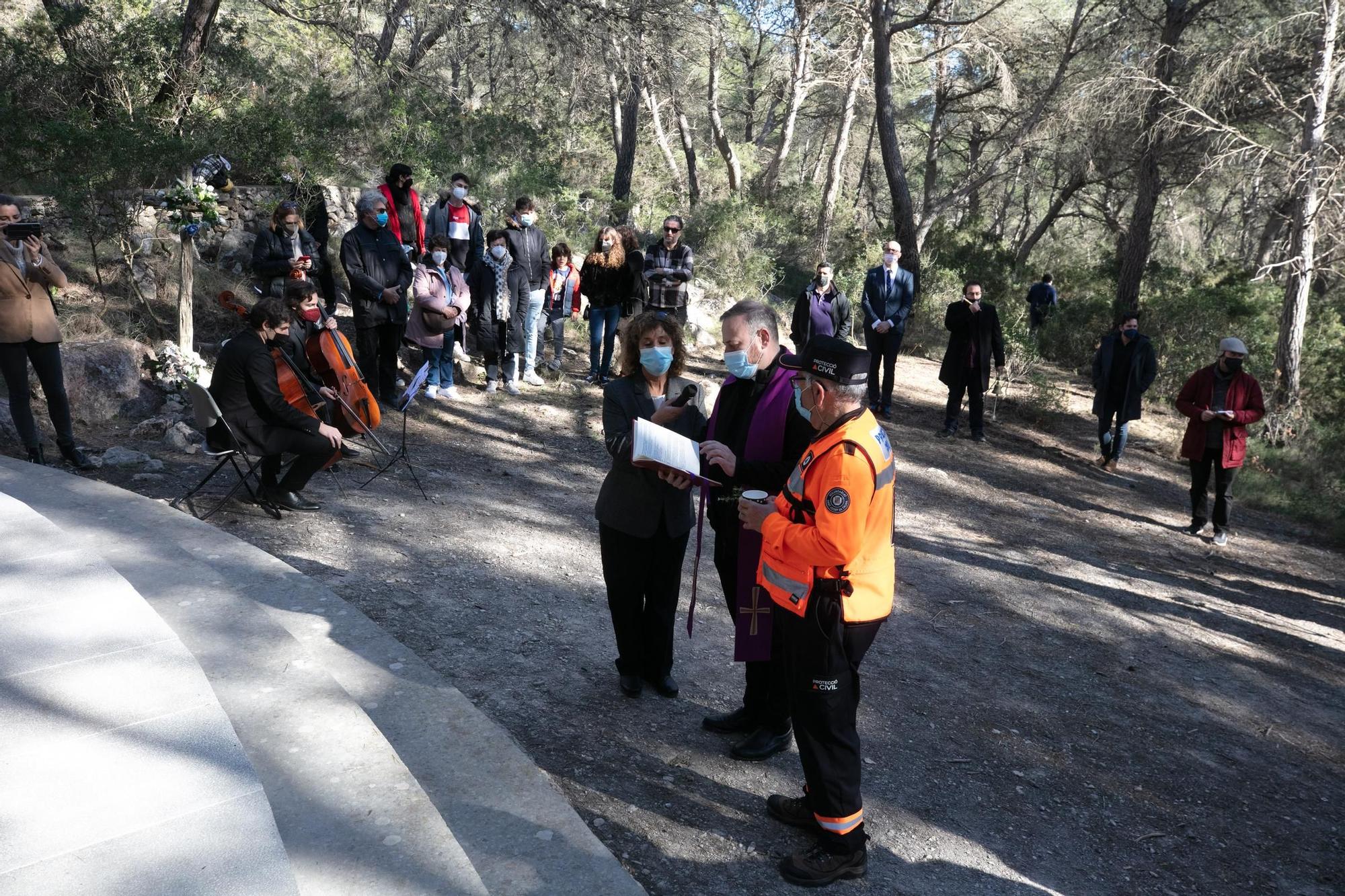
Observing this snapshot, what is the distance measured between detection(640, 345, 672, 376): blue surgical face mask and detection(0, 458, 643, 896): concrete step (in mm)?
1558

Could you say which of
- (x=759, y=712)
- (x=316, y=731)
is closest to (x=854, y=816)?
(x=759, y=712)

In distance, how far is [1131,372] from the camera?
34.6 ft

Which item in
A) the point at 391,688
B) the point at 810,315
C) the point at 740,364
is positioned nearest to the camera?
the point at 740,364

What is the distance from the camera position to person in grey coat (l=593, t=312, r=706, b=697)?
13.4ft

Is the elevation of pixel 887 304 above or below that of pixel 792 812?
above

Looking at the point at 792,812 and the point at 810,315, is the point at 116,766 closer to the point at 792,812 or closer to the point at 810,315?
the point at 792,812

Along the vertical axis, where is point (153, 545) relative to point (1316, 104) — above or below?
below

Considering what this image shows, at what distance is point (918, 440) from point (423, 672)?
8412 millimetres

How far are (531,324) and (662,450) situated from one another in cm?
731

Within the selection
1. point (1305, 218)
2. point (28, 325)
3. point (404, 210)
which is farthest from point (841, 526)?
point (1305, 218)

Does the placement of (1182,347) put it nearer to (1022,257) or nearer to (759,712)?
(1022,257)

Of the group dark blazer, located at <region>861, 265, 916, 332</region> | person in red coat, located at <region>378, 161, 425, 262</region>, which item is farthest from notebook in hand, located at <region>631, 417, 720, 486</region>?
dark blazer, located at <region>861, 265, 916, 332</region>

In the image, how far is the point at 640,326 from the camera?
4.14m

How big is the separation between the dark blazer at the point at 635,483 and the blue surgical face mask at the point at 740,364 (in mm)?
367
